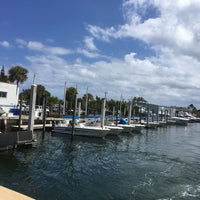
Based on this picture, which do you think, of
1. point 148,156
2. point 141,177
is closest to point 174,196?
point 141,177

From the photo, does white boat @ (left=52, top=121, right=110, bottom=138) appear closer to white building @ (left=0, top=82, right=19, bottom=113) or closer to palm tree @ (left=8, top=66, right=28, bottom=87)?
white building @ (left=0, top=82, right=19, bottom=113)

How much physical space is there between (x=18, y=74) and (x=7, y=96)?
22967mm

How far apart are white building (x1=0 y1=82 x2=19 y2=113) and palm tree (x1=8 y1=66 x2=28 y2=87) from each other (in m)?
21.5

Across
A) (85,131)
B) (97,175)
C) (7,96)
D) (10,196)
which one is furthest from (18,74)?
(10,196)

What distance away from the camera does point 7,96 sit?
6200 centimetres

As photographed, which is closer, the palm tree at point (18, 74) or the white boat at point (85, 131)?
the white boat at point (85, 131)

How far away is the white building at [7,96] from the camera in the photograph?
61094 mm

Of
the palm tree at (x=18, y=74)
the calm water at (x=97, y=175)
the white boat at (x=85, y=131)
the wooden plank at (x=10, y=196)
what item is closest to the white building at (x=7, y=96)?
the white boat at (x=85, y=131)

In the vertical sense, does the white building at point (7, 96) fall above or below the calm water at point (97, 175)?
above

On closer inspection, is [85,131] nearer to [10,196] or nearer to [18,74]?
[10,196]

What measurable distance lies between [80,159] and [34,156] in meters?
4.46

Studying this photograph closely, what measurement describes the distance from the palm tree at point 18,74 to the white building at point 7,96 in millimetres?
21475

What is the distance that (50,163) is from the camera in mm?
25078

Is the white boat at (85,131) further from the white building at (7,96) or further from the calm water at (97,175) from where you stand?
the white building at (7,96)
